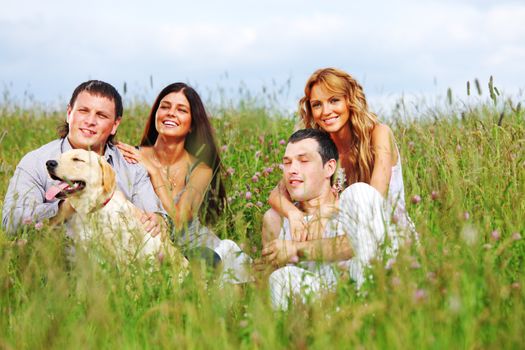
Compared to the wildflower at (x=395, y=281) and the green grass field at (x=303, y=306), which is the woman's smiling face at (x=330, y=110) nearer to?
the green grass field at (x=303, y=306)

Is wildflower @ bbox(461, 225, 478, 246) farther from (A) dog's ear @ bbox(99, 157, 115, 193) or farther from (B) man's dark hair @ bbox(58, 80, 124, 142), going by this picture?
(B) man's dark hair @ bbox(58, 80, 124, 142)

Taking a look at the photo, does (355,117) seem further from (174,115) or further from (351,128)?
(174,115)

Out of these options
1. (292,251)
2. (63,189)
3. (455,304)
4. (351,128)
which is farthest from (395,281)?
(63,189)

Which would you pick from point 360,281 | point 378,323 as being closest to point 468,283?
point 378,323

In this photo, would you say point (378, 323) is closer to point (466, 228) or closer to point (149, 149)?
point (466, 228)

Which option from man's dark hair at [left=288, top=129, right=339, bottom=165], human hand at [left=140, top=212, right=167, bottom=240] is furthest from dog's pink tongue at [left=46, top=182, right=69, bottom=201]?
man's dark hair at [left=288, top=129, right=339, bottom=165]

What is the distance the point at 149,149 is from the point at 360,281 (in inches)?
103

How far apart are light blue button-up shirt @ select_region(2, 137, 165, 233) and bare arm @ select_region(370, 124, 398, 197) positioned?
150cm

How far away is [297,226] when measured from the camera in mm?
4172

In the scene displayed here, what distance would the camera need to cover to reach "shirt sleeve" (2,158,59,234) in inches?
172

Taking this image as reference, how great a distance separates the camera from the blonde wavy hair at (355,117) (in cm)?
482

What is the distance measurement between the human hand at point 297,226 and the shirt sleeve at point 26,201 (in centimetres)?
157

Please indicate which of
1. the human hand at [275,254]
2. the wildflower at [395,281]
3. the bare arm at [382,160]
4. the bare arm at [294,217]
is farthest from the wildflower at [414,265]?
the bare arm at [382,160]

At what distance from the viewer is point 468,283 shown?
8.92 ft
